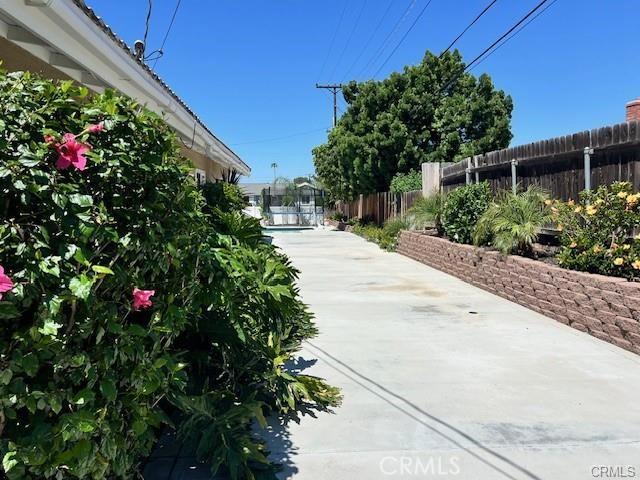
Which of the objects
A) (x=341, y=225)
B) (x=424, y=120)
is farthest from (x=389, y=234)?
(x=341, y=225)

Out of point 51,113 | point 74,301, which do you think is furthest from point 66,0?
point 74,301

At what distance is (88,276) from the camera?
7.11ft

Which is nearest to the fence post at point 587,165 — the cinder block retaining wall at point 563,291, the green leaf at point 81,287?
the cinder block retaining wall at point 563,291

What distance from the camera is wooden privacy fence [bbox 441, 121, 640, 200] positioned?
23.5ft

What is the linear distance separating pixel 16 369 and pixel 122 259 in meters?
0.59

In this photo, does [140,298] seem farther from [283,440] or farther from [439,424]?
[439,424]

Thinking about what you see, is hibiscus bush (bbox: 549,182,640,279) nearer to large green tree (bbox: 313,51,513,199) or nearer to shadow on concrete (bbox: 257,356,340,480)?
shadow on concrete (bbox: 257,356,340,480)

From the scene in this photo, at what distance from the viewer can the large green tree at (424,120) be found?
19.7 metres

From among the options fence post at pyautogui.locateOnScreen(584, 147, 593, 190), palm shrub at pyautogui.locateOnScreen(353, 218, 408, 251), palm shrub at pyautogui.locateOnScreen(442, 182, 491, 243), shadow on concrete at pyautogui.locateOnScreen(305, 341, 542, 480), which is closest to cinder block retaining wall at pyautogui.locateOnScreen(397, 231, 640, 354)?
palm shrub at pyautogui.locateOnScreen(442, 182, 491, 243)

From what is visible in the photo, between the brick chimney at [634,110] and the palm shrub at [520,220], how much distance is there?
6.77 ft

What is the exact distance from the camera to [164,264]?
8.30 ft

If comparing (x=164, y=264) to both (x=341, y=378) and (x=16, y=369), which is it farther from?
(x=341, y=378)

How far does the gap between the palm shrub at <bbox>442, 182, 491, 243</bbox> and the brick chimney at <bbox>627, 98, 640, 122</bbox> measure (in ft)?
9.58

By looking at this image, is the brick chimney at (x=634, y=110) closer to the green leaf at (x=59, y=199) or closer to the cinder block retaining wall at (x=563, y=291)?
the cinder block retaining wall at (x=563, y=291)
